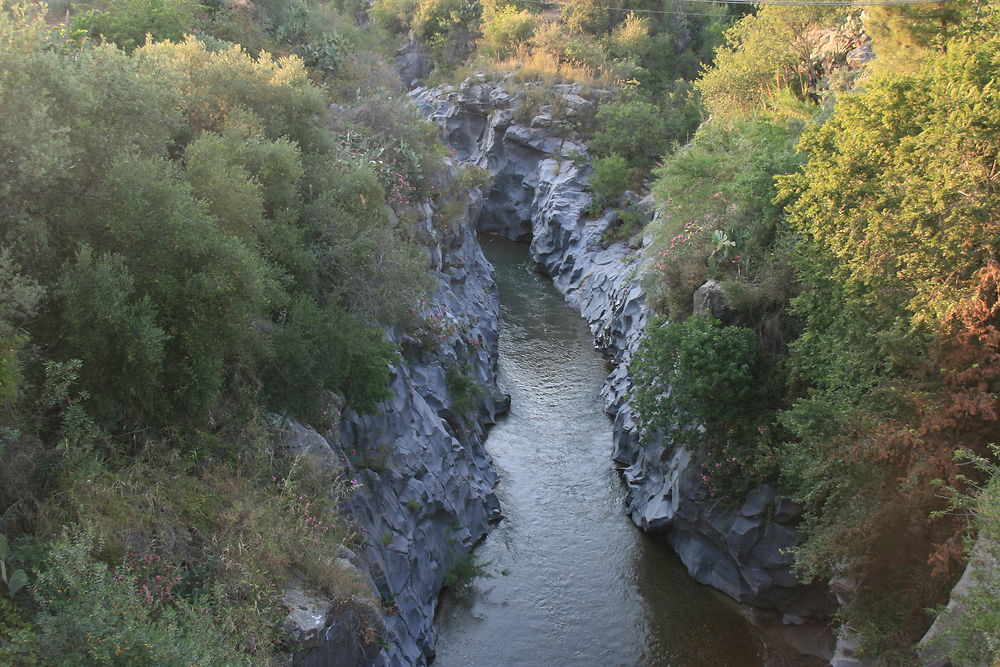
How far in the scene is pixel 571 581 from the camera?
17.4 meters

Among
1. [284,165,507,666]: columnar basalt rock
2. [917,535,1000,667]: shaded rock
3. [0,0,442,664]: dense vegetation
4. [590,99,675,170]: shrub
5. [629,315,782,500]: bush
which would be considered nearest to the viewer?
[0,0,442,664]: dense vegetation

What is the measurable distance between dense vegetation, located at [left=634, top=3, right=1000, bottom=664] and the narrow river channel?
295 cm

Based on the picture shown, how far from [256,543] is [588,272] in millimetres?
27138

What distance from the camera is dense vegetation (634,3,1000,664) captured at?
1138 centimetres

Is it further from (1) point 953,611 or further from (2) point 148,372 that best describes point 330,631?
(1) point 953,611

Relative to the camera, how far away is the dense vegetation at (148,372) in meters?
8.05

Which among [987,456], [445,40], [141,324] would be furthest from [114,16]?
[445,40]

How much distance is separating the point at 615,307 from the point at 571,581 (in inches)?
564

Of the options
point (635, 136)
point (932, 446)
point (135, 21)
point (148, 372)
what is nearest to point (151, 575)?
point (148, 372)

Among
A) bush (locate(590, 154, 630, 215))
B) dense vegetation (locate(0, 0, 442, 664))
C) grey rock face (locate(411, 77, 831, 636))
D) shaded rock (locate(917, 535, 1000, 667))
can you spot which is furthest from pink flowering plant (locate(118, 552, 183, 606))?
bush (locate(590, 154, 630, 215))

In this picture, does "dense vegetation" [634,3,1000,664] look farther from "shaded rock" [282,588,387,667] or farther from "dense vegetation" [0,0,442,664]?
"dense vegetation" [0,0,442,664]

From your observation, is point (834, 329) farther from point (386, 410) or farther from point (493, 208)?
point (493, 208)

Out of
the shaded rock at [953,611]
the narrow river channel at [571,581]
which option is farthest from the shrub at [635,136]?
the shaded rock at [953,611]

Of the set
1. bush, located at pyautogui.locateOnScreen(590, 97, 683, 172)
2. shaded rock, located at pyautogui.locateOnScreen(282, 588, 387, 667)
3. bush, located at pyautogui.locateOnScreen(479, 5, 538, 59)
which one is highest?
bush, located at pyautogui.locateOnScreen(479, 5, 538, 59)
